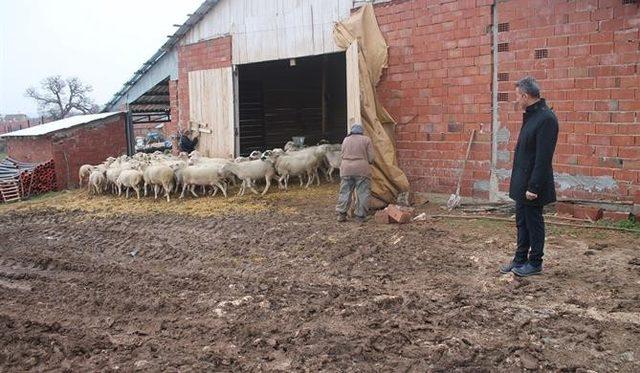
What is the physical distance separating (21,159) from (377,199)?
455 inches

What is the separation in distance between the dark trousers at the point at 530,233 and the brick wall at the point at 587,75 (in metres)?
2.73

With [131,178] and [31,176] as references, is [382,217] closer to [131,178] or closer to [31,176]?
[131,178]

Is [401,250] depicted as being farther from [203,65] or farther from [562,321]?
[203,65]

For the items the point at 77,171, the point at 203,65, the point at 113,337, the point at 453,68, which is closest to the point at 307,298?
the point at 113,337

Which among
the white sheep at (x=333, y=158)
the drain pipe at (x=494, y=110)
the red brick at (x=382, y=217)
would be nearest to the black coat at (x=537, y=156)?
the red brick at (x=382, y=217)

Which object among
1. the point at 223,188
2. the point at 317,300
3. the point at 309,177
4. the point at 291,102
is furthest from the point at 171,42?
the point at 317,300

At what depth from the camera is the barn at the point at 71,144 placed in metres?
15.0

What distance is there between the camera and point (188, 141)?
14438 millimetres

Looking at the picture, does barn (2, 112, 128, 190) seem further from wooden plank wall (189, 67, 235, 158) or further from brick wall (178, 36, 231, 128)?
wooden plank wall (189, 67, 235, 158)

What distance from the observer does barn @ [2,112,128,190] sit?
15039mm

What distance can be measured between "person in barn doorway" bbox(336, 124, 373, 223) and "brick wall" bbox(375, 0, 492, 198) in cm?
125

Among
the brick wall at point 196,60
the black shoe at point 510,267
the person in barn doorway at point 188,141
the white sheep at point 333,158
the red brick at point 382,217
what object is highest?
the brick wall at point 196,60

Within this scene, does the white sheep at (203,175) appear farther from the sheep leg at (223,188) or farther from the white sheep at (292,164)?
the white sheep at (292,164)

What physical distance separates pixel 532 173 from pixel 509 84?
11.8 ft
